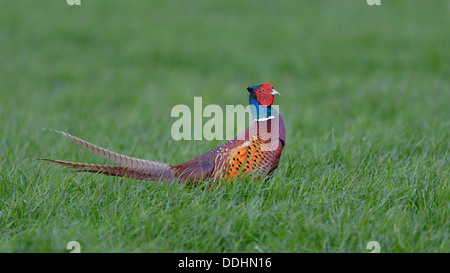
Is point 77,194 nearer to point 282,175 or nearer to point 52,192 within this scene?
point 52,192

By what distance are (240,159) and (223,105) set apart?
3.99 m

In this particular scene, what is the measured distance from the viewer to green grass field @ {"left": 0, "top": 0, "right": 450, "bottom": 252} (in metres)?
3.13

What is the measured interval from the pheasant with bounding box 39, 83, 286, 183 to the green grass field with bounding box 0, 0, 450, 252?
10 cm

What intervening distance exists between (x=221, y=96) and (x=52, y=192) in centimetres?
449

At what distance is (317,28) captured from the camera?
10.5 meters

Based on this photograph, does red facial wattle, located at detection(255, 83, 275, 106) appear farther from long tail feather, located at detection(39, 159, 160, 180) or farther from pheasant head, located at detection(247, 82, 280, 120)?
long tail feather, located at detection(39, 159, 160, 180)

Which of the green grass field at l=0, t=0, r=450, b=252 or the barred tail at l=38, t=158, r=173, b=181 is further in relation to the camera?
the barred tail at l=38, t=158, r=173, b=181

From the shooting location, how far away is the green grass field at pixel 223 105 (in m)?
3.13

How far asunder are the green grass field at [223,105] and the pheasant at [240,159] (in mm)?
96

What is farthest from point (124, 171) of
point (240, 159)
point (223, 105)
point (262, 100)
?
point (223, 105)

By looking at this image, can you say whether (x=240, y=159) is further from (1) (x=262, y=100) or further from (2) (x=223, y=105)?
(2) (x=223, y=105)

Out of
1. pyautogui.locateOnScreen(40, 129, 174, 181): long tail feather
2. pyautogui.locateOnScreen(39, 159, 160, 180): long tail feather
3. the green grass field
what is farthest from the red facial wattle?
pyautogui.locateOnScreen(39, 159, 160, 180): long tail feather
